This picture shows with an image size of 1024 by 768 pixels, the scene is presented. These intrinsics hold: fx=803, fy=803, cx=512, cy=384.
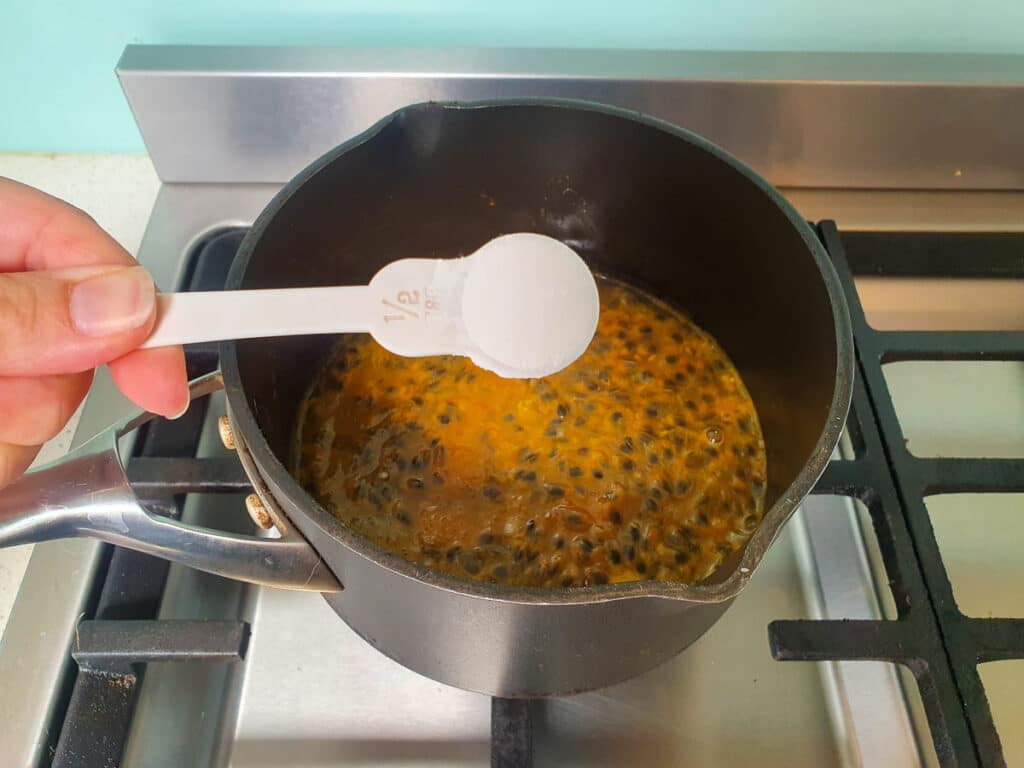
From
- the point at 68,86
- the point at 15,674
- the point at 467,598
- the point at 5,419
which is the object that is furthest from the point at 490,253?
the point at 68,86

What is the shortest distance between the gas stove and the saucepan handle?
0.08 m

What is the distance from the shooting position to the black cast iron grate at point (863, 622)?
56cm

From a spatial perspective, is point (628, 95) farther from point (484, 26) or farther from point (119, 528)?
point (119, 528)

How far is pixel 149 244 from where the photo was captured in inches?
33.1

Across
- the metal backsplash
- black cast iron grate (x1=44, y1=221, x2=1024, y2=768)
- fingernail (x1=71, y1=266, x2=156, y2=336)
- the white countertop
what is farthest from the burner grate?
the white countertop

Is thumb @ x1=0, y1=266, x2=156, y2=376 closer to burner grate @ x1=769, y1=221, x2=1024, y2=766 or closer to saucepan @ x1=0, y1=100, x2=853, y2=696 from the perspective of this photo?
saucepan @ x1=0, y1=100, x2=853, y2=696

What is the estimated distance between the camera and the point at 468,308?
1.82ft

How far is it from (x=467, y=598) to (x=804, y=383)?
378 millimetres

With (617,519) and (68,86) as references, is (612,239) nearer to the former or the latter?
(617,519)

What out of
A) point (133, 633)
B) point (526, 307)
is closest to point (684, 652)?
point (526, 307)

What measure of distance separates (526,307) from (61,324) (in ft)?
0.97

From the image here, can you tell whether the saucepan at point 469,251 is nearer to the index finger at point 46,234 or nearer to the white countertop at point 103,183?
the index finger at point 46,234

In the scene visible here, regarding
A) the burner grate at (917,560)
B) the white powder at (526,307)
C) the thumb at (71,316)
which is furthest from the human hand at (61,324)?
the burner grate at (917,560)

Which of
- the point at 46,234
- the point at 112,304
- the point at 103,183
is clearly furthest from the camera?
the point at 103,183
